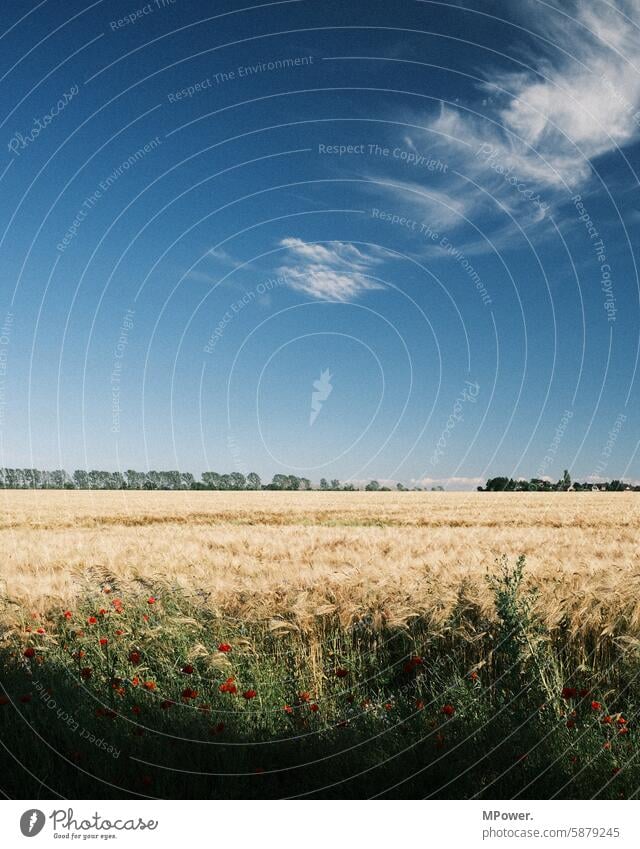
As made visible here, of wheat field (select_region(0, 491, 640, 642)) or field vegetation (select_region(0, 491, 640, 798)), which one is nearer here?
field vegetation (select_region(0, 491, 640, 798))

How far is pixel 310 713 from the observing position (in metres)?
5.54

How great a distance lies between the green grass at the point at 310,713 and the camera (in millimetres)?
4473

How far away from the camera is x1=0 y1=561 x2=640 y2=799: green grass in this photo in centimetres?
447

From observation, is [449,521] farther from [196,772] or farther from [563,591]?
[196,772]
